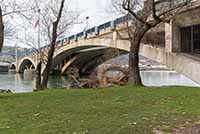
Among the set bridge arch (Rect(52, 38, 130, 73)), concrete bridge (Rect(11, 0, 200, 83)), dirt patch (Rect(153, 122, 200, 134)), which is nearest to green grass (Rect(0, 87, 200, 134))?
dirt patch (Rect(153, 122, 200, 134))

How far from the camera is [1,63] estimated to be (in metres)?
119

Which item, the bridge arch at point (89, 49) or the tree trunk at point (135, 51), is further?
the bridge arch at point (89, 49)

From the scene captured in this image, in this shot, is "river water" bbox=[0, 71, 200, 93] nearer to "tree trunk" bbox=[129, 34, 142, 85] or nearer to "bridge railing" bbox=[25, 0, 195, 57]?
"bridge railing" bbox=[25, 0, 195, 57]

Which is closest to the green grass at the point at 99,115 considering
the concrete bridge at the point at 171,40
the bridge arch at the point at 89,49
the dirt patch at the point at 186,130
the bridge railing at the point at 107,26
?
the dirt patch at the point at 186,130

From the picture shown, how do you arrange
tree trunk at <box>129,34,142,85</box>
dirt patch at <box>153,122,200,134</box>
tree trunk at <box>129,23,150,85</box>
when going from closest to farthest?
dirt patch at <box>153,122,200,134</box> → tree trunk at <box>129,23,150,85</box> → tree trunk at <box>129,34,142,85</box>

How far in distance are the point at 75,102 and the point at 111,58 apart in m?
35.3

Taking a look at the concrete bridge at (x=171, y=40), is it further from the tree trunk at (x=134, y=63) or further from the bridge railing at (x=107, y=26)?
the tree trunk at (x=134, y=63)

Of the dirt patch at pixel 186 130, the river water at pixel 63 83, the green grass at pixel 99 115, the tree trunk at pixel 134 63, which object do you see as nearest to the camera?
the dirt patch at pixel 186 130

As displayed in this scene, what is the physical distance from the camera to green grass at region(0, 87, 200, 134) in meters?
8.12

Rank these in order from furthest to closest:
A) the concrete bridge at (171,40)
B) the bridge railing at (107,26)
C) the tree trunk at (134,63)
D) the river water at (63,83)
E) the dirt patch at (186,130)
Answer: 1. the river water at (63,83)
2. the bridge railing at (107,26)
3. the concrete bridge at (171,40)
4. the tree trunk at (134,63)
5. the dirt patch at (186,130)

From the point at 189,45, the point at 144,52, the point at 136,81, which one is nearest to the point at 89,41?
the point at 144,52

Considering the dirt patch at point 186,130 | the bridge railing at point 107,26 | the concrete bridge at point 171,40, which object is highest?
the bridge railing at point 107,26

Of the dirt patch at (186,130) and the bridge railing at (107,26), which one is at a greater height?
the bridge railing at (107,26)

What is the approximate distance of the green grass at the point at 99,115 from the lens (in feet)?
26.7
